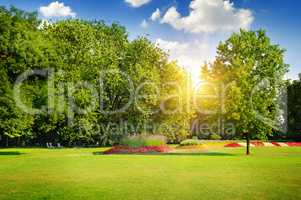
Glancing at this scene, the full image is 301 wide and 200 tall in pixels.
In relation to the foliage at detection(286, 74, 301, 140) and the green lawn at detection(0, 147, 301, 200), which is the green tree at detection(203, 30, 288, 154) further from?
the foliage at detection(286, 74, 301, 140)

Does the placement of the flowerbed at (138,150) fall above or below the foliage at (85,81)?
below

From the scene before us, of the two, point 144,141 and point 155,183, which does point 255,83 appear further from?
point 155,183

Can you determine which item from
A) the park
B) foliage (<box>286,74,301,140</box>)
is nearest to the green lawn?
the park

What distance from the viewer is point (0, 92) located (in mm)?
41000

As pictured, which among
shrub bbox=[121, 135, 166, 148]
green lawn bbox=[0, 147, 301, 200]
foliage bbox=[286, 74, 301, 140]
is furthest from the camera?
foliage bbox=[286, 74, 301, 140]

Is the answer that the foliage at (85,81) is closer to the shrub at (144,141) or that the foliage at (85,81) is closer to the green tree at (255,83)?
the shrub at (144,141)

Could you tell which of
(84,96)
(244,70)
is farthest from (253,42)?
(84,96)

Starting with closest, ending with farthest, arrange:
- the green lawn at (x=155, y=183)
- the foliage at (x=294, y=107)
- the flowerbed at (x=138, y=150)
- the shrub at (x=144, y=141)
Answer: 1. the green lawn at (x=155, y=183)
2. the flowerbed at (x=138, y=150)
3. the shrub at (x=144, y=141)
4. the foliage at (x=294, y=107)

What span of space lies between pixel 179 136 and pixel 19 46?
25.5 metres

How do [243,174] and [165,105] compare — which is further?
[165,105]

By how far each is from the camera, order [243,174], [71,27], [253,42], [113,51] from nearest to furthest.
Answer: [243,174]
[253,42]
[71,27]
[113,51]

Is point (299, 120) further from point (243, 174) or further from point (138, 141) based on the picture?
point (243, 174)

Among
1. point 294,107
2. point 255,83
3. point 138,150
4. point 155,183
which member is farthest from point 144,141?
point 294,107

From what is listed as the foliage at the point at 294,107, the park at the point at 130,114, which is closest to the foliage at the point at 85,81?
the park at the point at 130,114
